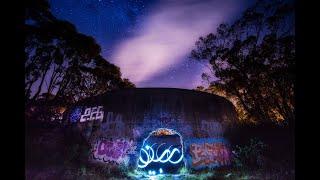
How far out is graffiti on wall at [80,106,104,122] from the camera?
22.0m

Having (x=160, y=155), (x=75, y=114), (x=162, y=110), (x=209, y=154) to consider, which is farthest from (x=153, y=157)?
(x=75, y=114)

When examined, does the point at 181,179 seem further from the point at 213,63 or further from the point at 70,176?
the point at 213,63

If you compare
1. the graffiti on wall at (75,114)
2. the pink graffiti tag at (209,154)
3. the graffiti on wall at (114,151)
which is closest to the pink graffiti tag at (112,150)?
the graffiti on wall at (114,151)

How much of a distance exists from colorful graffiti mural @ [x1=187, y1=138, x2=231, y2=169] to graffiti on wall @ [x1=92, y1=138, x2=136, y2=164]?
10.8ft

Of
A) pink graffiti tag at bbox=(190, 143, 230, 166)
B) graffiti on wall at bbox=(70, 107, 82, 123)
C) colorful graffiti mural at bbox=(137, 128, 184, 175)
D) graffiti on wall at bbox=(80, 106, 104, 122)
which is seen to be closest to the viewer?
colorful graffiti mural at bbox=(137, 128, 184, 175)

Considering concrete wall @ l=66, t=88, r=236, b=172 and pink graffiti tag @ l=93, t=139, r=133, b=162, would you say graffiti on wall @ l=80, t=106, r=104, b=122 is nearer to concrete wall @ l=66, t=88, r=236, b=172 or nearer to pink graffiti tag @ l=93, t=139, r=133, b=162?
concrete wall @ l=66, t=88, r=236, b=172

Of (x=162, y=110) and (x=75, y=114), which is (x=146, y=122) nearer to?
(x=162, y=110)

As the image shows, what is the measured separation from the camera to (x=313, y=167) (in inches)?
217

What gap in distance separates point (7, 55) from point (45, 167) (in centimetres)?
1639

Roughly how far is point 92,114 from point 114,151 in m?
2.94

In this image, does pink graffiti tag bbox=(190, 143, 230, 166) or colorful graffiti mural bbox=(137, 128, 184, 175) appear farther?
pink graffiti tag bbox=(190, 143, 230, 166)

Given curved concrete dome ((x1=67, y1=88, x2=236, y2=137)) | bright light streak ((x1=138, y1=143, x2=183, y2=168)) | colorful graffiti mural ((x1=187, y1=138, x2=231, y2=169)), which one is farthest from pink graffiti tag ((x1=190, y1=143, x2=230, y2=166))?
bright light streak ((x1=138, y1=143, x2=183, y2=168))

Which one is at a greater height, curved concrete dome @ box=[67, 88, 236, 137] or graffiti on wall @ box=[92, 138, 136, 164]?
curved concrete dome @ box=[67, 88, 236, 137]

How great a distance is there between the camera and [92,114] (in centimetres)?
2233
